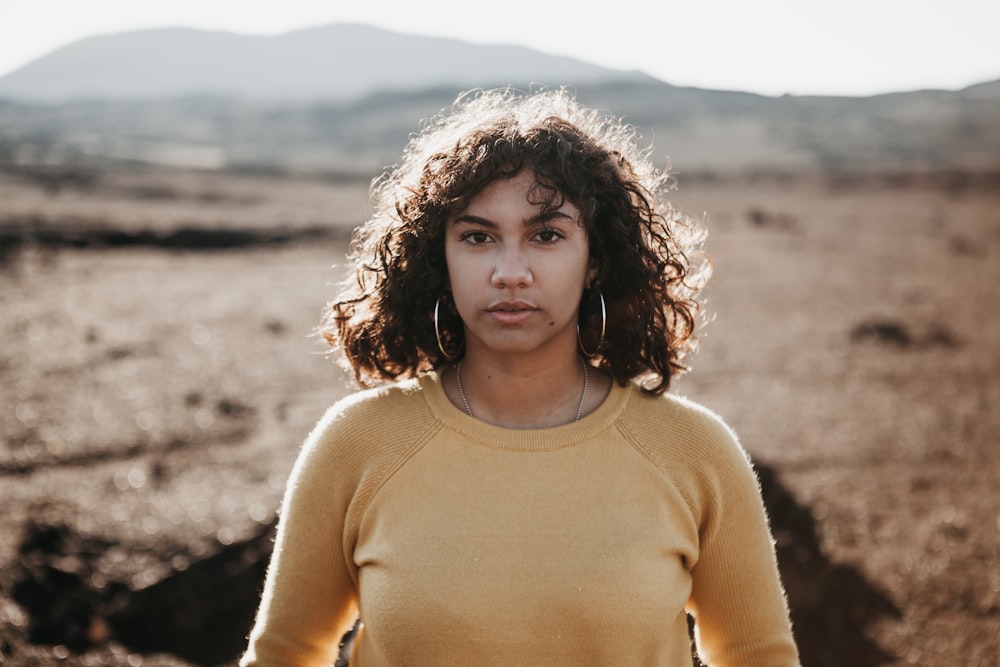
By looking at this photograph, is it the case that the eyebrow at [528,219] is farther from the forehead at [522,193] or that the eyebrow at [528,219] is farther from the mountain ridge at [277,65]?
the mountain ridge at [277,65]

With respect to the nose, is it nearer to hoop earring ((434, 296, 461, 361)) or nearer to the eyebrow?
the eyebrow

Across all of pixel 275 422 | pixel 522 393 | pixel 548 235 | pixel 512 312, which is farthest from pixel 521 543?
pixel 275 422

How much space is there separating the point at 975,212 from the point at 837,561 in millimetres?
16393

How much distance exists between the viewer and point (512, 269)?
62.6 inches

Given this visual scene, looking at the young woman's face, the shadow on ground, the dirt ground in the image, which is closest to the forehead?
the young woman's face

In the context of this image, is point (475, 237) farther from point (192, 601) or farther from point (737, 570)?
point (192, 601)

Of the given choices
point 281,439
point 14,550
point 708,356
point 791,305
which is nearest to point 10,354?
point 281,439

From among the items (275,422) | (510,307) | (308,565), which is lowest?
(275,422)

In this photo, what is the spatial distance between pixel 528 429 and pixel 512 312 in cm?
22

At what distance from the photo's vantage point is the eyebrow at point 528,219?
5.32 ft

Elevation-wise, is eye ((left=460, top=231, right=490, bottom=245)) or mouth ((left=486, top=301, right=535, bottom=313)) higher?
eye ((left=460, top=231, right=490, bottom=245))

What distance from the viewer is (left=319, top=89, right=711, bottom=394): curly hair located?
168 centimetres

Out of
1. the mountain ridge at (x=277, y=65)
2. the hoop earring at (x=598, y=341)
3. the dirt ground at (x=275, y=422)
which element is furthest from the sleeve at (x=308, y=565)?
the mountain ridge at (x=277, y=65)

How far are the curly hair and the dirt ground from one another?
176 mm
